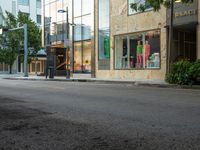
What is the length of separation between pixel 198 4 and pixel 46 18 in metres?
21.8

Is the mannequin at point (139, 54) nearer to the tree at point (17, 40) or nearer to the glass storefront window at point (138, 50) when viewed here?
the glass storefront window at point (138, 50)

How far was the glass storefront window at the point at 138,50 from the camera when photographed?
28.4 metres

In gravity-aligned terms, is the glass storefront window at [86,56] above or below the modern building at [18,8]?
below

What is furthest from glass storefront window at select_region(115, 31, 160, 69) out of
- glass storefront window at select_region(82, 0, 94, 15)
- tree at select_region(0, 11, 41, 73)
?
tree at select_region(0, 11, 41, 73)

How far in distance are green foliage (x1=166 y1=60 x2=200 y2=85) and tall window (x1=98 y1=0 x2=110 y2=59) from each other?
11174 mm

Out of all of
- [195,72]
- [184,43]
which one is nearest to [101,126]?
[195,72]

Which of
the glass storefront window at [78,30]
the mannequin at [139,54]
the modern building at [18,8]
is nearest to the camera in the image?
the mannequin at [139,54]

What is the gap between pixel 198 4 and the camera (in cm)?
2522

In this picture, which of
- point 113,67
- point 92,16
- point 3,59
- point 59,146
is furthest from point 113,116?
point 3,59

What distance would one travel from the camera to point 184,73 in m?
21.6

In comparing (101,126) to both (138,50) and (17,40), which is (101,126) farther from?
(17,40)

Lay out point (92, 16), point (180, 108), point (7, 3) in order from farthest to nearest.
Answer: point (7, 3), point (92, 16), point (180, 108)

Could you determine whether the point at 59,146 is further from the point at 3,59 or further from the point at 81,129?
the point at 3,59

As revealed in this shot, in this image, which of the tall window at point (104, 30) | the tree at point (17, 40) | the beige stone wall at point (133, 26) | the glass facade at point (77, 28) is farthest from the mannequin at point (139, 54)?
the tree at point (17, 40)
